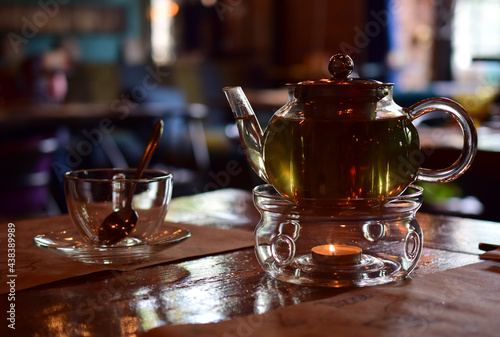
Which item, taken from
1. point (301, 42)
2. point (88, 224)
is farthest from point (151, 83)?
point (88, 224)

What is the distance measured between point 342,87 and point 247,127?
0.17 metres

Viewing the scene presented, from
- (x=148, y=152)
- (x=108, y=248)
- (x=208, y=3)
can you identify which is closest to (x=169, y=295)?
(x=108, y=248)

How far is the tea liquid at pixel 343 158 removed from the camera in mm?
710

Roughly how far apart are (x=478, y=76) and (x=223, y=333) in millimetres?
7005

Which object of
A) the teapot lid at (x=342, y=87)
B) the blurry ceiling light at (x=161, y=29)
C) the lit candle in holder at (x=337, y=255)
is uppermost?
the blurry ceiling light at (x=161, y=29)

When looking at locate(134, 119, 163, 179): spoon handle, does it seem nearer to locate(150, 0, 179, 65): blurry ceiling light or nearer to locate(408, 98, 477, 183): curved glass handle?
locate(408, 98, 477, 183): curved glass handle

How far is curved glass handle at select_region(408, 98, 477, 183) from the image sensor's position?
737 millimetres

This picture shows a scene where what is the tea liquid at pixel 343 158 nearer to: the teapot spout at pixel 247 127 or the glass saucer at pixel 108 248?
the teapot spout at pixel 247 127

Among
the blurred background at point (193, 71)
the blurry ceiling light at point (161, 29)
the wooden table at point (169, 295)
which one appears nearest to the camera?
the wooden table at point (169, 295)

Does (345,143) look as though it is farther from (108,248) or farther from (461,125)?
(108,248)

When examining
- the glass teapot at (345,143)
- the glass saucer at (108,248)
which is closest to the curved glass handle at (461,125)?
the glass teapot at (345,143)

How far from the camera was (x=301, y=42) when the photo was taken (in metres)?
7.30

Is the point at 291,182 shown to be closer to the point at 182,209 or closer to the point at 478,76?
the point at 182,209

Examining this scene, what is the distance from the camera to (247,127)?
2.75 feet
